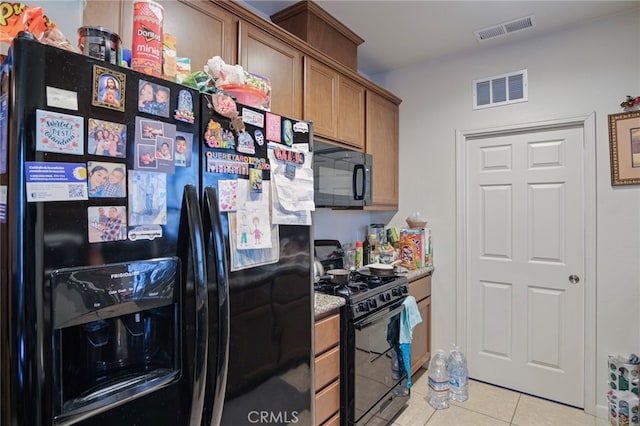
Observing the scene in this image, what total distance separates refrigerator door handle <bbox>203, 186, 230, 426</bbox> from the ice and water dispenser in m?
0.11

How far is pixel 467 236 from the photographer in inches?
117

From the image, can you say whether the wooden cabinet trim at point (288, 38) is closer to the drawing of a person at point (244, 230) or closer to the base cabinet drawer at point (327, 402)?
the drawing of a person at point (244, 230)

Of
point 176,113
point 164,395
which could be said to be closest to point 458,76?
point 176,113

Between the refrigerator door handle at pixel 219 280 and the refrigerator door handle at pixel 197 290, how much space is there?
5cm

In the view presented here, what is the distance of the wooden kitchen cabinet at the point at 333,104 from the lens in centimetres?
220

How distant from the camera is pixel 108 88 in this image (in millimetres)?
806

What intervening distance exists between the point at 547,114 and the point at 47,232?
3109 mm

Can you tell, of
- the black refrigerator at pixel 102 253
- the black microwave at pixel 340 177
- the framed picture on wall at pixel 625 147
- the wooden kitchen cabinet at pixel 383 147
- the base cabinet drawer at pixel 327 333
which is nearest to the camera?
the black refrigerator at pixel 102 253

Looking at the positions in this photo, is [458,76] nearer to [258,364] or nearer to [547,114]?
[547,114]

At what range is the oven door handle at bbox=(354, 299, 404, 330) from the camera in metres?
1.92

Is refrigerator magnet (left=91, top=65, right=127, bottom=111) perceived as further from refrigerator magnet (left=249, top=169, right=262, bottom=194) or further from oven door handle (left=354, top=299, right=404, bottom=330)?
oven door handle (left=354, top=299, right=404, bottom=330)

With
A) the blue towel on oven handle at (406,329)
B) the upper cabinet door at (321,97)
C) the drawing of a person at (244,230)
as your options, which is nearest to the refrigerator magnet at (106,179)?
the drawing of a person at (244,230)

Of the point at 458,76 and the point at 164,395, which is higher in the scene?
the point at 458,76

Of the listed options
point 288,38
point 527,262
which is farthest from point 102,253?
point 527,262
